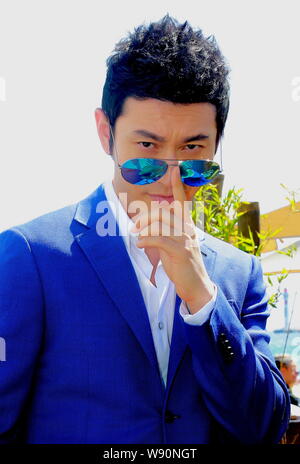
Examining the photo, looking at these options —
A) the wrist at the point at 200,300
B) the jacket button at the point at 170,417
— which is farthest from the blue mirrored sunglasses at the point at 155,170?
the jacket button at the point at 170,417

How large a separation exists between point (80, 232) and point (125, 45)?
0.80 m

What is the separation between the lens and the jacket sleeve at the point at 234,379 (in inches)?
78.5

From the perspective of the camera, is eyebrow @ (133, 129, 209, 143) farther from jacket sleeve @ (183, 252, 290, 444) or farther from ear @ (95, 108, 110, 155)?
jacket sleeve @ (183, 252, 290, 444)

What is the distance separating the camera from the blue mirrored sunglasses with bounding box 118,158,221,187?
6.91ft

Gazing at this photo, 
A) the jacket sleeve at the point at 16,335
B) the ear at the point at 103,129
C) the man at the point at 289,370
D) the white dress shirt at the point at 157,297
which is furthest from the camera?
the man at the point at 289,370

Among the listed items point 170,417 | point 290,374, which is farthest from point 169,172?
point 290,374

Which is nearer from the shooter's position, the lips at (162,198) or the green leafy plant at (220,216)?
the lips at (162,198)

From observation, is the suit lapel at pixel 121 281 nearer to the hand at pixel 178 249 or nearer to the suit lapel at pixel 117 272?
the suit lapel at pixel 117 272

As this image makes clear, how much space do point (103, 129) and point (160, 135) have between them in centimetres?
39

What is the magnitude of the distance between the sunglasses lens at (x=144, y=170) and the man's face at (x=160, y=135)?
0.09 ft

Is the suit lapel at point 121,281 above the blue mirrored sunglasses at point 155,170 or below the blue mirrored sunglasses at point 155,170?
below

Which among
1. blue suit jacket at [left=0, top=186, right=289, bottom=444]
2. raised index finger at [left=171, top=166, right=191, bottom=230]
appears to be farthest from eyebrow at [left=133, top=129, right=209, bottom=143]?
blue suit jacket at [left=0, top=186, right=289, bottom=444]
